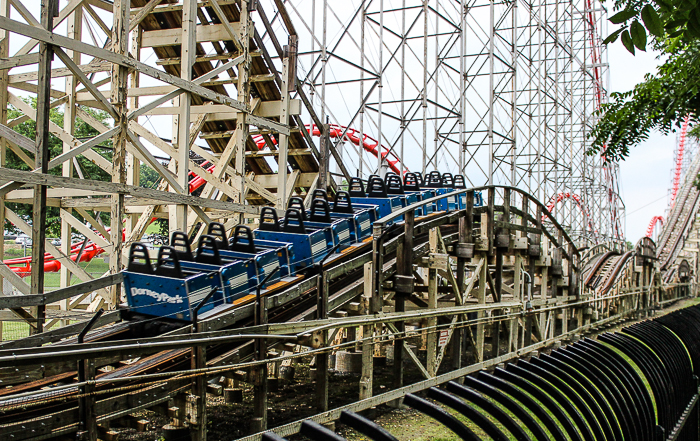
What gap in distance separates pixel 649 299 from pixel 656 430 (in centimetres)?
2426

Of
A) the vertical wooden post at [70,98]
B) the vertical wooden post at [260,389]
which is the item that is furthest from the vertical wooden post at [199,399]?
the vertical wooden post at [70,98]

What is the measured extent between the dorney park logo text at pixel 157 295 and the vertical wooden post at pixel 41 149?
132 centimetres

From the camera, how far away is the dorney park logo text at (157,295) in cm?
719

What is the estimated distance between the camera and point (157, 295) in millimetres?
7332

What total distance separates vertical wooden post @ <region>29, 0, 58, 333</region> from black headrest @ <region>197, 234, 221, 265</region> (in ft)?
6.61

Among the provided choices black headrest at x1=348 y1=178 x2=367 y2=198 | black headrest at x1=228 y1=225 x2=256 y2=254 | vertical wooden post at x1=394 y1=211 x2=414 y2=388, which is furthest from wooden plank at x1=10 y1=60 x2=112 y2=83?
vertical wooden post at x1=394 y1=211 x2=414 y2=388

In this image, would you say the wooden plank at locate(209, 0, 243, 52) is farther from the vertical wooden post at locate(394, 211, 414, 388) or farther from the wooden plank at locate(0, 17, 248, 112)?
the vertical wooden post at locate(394, 211, 414, 388)

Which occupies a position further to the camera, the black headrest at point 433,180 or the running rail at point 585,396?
the black headrest at point 433,180

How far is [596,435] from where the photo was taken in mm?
3100

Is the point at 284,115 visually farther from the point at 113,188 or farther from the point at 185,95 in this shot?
the point at 113,188

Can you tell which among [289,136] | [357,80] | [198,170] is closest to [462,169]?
[357,80]

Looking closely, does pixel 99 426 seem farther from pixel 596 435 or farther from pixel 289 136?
pixel 289 136

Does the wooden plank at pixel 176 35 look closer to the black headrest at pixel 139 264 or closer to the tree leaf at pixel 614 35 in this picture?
the black headrest at pixel 139 264

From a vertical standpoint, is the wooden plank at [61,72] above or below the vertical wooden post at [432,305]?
above
